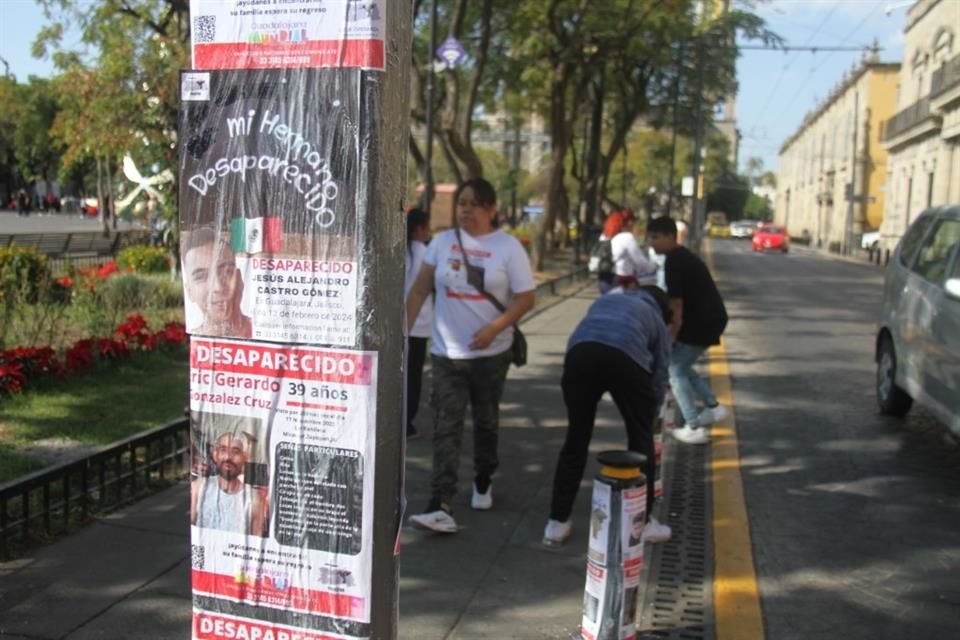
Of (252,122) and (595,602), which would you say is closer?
(252,122)

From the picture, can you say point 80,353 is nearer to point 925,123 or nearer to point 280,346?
point 280,346

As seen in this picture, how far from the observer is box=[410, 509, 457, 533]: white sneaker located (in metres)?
4.97

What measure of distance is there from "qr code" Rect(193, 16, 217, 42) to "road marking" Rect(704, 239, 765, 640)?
10.5 feet

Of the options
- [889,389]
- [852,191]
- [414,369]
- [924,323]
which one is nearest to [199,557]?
[414,369]

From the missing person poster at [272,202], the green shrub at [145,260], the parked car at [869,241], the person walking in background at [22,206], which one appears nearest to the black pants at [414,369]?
the missing person poster at [272,202]

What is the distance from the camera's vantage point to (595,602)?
3.66m

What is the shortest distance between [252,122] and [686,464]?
517 centimetres

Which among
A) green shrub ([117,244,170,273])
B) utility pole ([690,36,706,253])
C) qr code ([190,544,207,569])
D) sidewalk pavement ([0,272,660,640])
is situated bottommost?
sidewalk pavement ([0,272,660,640])

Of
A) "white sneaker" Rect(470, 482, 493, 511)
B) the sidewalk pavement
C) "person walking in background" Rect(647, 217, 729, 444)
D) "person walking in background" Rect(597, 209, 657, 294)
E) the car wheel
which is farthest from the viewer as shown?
"person walking in background" Rect(597, 209, 657, 294)

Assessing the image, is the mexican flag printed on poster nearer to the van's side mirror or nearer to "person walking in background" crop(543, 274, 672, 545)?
"person walking in background" crop(543, 274, 672, 545)

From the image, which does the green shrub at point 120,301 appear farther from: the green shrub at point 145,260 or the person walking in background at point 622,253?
the person walking in background at point 622,253

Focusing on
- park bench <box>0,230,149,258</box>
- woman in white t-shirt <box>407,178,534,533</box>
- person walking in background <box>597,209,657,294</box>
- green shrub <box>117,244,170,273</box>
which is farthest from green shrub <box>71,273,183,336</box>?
Result: park bench <box>0,230,149,258</box>

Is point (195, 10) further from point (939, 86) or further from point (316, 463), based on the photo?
point (939, 86)

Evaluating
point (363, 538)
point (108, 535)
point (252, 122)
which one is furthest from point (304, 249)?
point (108, 535)
